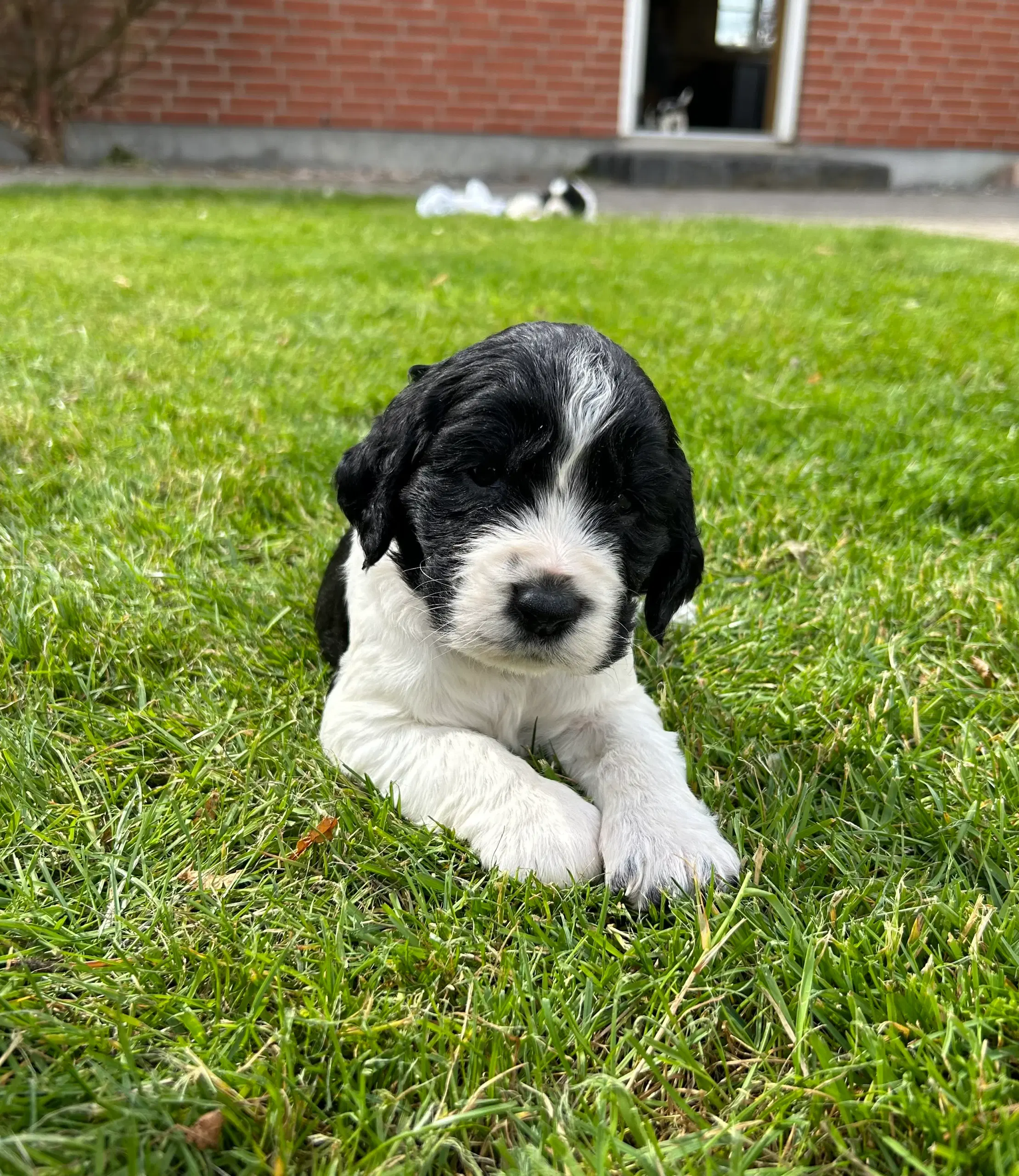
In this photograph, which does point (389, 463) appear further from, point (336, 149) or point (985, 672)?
point (336, 149)

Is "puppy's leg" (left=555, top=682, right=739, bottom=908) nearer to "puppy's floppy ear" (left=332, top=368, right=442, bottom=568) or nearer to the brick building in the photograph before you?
"puppy's floppy ear" (left=332, top=368, right=442, bottom=568)

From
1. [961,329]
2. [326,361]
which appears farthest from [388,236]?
[961,329]

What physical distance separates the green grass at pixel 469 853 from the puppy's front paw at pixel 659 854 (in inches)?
2.6

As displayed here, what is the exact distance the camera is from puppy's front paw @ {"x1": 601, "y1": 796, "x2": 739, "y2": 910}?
2.19 meters

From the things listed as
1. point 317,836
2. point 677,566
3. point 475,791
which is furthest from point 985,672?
point 317,836

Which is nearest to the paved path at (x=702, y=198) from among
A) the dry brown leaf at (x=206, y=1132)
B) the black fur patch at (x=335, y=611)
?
the black fur patch at (x=335, y=611)

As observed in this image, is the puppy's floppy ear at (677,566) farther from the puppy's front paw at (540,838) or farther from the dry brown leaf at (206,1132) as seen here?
the dry brown leaf at (206,1132)

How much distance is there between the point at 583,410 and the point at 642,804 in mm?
1016

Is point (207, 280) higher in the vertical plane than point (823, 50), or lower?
lower

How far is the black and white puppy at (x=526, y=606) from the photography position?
2.35 m

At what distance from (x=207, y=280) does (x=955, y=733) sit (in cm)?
781

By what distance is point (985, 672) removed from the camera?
3.20 m

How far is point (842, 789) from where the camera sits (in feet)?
8.42

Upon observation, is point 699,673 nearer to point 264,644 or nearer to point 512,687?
point 512,687
